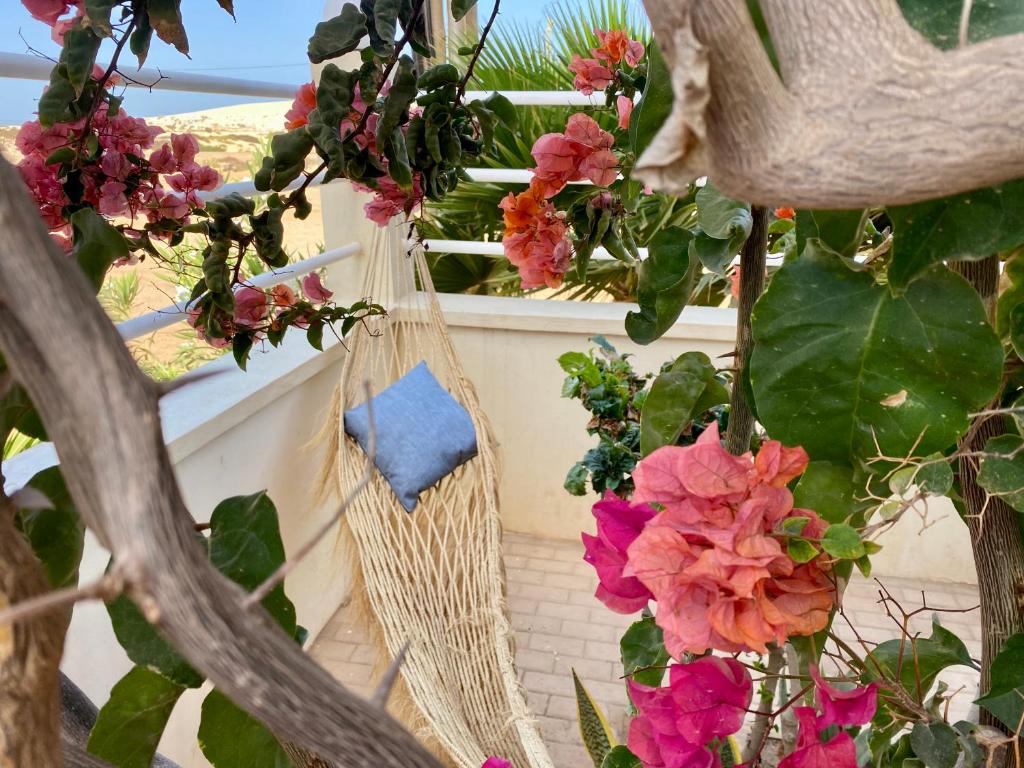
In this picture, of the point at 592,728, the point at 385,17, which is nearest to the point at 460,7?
the point at 385,17

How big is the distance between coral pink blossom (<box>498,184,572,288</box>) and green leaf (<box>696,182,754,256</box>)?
289mm

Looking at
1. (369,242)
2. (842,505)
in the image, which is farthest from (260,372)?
(842,505)

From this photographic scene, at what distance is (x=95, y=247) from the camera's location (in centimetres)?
36

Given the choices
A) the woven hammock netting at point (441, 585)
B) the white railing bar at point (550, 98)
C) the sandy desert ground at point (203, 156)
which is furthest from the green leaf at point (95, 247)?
the white railing bar at point (550, 98)

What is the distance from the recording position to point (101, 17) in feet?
1.35

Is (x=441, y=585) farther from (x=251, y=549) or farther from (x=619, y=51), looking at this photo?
(x=251, y=549)

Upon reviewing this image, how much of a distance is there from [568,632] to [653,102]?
70.9 inches

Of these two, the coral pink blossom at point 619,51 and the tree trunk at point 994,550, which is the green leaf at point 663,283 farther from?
the coral pink blossom at point 619,51

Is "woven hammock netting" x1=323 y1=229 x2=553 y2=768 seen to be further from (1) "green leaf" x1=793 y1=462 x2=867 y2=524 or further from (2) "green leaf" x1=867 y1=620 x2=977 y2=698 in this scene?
(1) "green leaf" x1=793 y1=462 x2=867 y2=524

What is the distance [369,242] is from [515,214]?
1385mm

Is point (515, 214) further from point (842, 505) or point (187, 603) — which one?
point (187, 603)

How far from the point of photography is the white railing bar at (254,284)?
1.20m

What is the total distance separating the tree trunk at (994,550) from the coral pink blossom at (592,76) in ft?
1.92

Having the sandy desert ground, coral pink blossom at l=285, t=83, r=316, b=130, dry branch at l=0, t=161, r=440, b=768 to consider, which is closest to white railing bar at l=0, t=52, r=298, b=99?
the sandy desert ground
